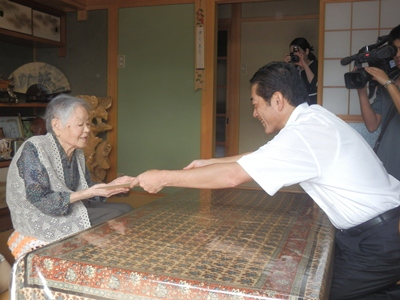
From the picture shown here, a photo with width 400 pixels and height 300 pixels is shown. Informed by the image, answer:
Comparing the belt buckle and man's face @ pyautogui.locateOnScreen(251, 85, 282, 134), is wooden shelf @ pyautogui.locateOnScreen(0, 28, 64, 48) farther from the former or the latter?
the belt buckle

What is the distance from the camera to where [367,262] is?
168cm

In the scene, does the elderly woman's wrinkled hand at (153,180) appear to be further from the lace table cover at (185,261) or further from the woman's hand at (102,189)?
the woman's hand at (102,189)

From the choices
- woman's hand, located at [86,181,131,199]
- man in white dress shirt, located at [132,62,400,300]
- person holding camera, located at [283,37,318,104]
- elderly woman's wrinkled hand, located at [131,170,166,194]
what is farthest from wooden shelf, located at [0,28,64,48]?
man in white dress shirt, located at [132,62,400,300]

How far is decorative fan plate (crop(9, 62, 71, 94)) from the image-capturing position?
475 cm

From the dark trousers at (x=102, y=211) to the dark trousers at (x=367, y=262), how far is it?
45.5 inches

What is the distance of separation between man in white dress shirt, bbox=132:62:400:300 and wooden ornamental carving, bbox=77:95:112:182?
301cm

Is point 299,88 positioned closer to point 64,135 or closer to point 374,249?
point 374,249

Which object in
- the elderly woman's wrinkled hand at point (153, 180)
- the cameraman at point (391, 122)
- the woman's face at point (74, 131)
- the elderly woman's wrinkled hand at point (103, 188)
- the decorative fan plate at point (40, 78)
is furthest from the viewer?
the decorative fan plate at point (40, 78)

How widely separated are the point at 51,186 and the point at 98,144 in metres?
2.69

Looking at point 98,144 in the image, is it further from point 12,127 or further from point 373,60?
point 373,60

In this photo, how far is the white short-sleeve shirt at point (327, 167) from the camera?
142cm

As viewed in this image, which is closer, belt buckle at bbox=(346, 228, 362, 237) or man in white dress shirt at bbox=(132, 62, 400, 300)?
man in white dress shirt at bbox=(132, 62, 400, 300)

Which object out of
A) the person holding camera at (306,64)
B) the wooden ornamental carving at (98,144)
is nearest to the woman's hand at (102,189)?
the wooden ornamental carving at (98,144)

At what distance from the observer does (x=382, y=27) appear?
380 centimetres
